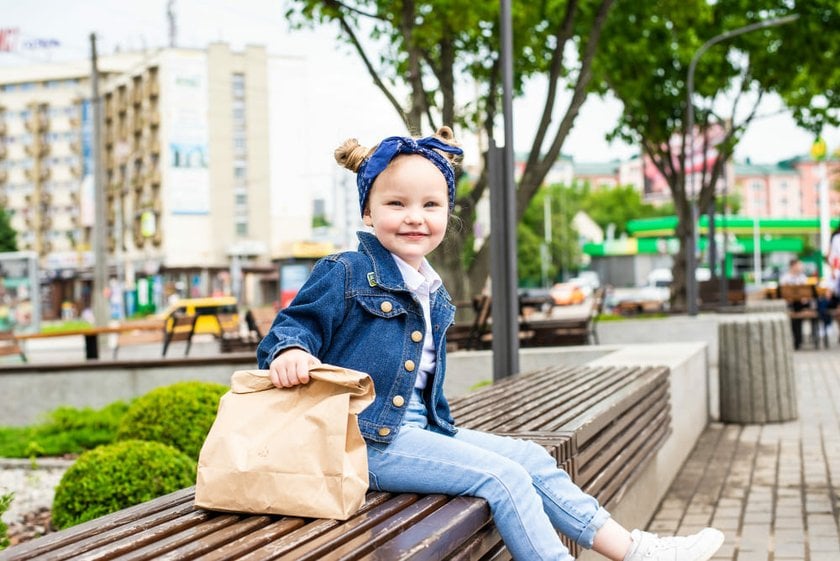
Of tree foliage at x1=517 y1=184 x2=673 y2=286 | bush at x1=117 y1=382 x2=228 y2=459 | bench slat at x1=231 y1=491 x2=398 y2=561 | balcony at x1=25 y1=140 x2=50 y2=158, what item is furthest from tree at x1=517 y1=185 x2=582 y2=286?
bench slat at x1=231 y1=491 x2=398 y2=561

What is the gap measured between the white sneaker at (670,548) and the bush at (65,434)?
5965 mm

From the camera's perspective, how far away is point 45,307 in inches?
3137

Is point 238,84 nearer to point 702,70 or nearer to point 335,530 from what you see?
point 702,70

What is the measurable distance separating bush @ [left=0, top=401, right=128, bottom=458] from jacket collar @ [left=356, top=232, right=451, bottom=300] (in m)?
5.70

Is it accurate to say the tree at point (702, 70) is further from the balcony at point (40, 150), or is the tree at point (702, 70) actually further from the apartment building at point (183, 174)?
the balcony at point (40, 150)

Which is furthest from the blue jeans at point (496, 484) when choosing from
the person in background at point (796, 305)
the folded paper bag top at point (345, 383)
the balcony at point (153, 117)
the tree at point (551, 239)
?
the balcony at point (153, 117)

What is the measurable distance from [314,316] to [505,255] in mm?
4291

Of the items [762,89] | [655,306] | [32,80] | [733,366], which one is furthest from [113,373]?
[32,80]

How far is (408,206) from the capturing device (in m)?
3.06

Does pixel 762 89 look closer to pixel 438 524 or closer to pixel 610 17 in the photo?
pixel 610 17

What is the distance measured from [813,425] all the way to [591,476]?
5.67 metres

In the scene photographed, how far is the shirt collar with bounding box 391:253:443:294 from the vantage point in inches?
121

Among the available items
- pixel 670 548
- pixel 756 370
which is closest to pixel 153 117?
pixel 756 370

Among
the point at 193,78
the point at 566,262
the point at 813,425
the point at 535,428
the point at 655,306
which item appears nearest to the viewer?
the point at 535,428
